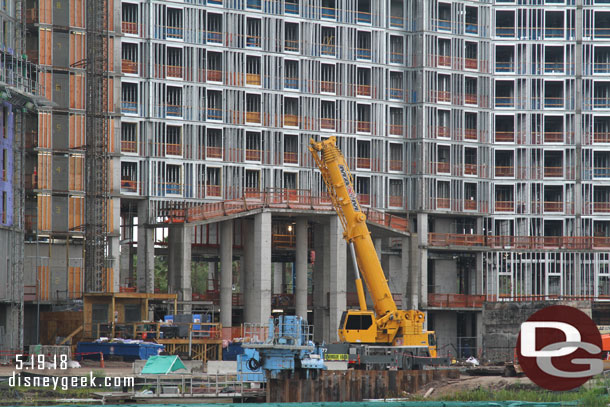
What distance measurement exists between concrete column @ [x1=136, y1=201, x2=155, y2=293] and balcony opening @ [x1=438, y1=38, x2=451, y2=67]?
31120mm

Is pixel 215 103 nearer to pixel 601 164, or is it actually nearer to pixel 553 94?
pixel 553 94

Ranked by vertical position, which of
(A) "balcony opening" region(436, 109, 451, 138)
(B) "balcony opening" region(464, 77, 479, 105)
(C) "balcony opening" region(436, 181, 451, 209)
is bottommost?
(C) "balcony opening" region(436, 181, 451, 209)

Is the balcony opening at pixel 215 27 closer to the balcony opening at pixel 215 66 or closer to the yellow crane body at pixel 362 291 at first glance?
the balcony opening at pixel 215 66

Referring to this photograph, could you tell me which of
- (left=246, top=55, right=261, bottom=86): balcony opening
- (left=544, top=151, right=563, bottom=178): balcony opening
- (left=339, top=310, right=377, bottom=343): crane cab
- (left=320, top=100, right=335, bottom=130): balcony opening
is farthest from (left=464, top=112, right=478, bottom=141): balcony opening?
(left=339, top=310, right=377, bottom=343): crane cab

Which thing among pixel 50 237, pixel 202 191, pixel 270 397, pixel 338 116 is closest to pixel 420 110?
pixel 338 116

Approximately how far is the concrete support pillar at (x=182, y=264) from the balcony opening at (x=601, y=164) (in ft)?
144

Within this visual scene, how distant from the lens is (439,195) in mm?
100312

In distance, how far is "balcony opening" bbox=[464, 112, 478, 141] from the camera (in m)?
103

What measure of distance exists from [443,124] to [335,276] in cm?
2207

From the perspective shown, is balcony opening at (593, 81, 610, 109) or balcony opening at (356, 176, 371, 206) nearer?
balcony opening at (356, 176, 371, 206)

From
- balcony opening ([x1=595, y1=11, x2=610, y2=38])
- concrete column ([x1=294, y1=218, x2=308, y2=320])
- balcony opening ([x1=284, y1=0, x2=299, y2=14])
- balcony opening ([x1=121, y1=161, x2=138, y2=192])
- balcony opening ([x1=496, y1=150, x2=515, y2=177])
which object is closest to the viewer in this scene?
concrete column ([x1=294, y1=218, x2=308, y2=320])

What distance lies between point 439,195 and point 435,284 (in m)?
8.26

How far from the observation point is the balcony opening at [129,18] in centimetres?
9044

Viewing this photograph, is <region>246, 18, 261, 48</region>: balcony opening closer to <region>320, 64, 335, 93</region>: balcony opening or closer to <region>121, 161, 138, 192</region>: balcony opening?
<region>320, 64, 335, 93</region>: balcony opening
